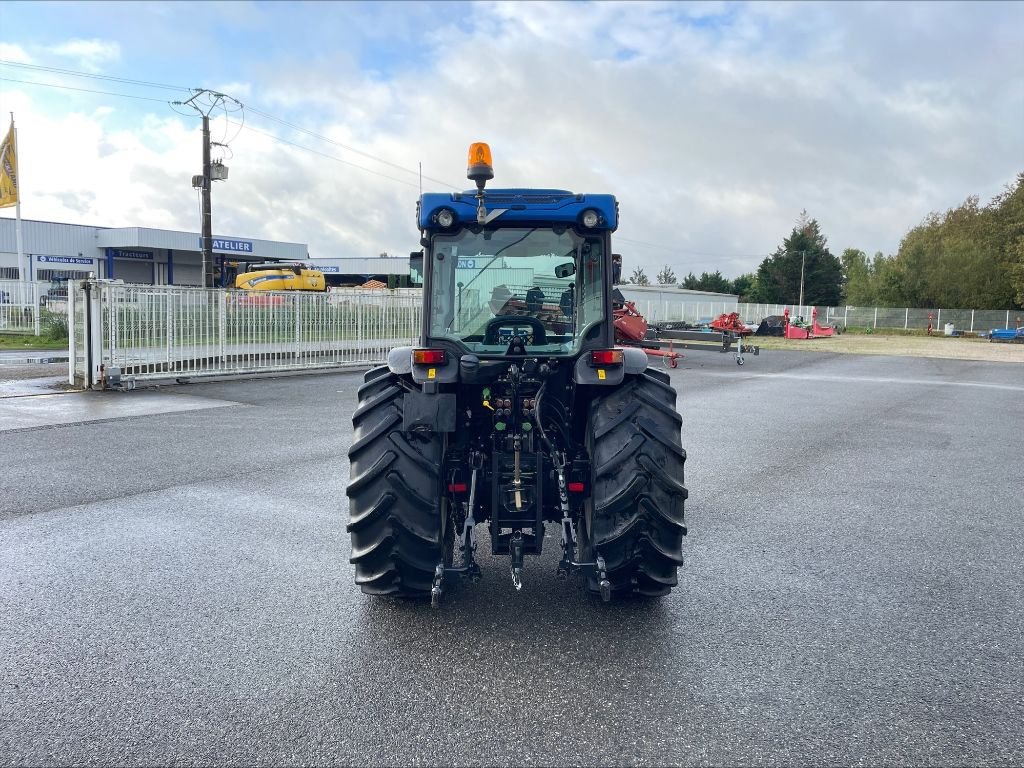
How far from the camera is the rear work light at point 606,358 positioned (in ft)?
13.9

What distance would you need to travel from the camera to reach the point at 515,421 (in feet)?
14.0

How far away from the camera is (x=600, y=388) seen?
A: 14.7ft

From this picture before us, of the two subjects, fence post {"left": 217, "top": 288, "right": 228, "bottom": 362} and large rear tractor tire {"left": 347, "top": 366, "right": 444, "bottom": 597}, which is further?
fence post {"left": 217, "top": 288, "right": 228, "bottom": 362}

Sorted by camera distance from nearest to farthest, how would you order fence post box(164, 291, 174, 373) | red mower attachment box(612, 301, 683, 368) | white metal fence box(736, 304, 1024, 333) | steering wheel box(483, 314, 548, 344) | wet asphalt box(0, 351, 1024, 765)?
wet asphalt box(0, 351, 1024, 765), steering wheel box(483, 314, 548, 344), fence post box(164, 291, 174, 373), red mower attachment box(612, 301, 683, 368), white metal fence box(736, 304, 1024, 333)

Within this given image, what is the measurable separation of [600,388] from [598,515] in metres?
0.81

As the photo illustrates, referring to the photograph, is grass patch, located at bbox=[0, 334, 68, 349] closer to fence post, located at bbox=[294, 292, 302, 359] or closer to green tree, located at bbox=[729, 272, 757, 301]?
fence post, located at bbox=[294, 292, 302, 359]

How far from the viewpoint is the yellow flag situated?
27.2 metres

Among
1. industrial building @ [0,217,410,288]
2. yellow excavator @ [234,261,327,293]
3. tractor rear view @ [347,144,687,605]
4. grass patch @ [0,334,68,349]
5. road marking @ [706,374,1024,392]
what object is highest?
industrial building @ [0,217,410,288]

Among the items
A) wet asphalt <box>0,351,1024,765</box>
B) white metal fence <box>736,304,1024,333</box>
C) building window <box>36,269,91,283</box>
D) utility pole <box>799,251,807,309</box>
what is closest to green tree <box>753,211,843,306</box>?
utility pole <box>799,251,807,309</box>

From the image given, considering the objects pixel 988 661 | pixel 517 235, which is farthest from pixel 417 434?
pixel 988 661

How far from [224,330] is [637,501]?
13.9m

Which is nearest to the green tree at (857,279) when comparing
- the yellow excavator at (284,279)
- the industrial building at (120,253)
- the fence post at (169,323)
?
the industrial building at (120,253)

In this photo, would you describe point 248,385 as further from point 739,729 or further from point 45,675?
point 739,729

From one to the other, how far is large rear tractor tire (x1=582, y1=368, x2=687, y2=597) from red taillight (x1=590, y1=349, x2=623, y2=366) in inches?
10.2
